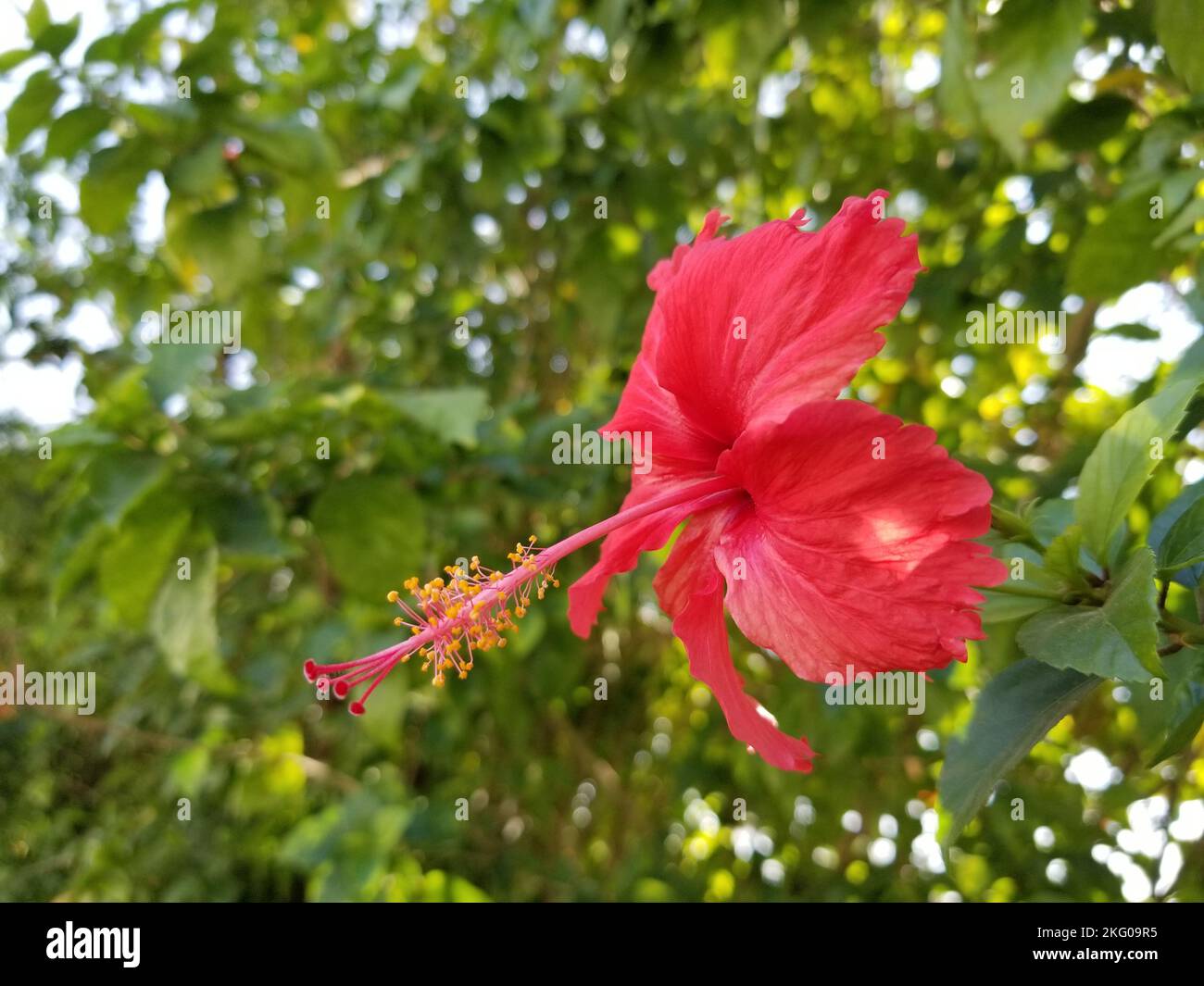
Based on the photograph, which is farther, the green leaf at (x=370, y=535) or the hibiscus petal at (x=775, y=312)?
the green leaf at (x=370, y=535)

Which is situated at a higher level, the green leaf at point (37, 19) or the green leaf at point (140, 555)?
the green leaf at point (37, 19)

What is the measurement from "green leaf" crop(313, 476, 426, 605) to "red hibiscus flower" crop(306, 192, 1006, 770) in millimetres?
505

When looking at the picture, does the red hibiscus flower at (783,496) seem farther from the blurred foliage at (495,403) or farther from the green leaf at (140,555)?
the green leaf at (140,555)

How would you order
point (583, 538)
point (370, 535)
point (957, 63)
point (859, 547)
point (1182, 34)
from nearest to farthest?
point (859, 547)
point (583, 538)
point (1182, 34)
point (957, 63)
point (370, 535)

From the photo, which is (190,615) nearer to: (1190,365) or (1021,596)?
(1021,596)

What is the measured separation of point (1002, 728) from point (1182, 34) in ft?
1.92

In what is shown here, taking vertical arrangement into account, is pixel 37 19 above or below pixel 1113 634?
above

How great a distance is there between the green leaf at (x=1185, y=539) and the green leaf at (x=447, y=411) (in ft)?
2.30

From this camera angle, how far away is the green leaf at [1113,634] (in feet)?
1.59

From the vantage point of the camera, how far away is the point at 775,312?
550mm
